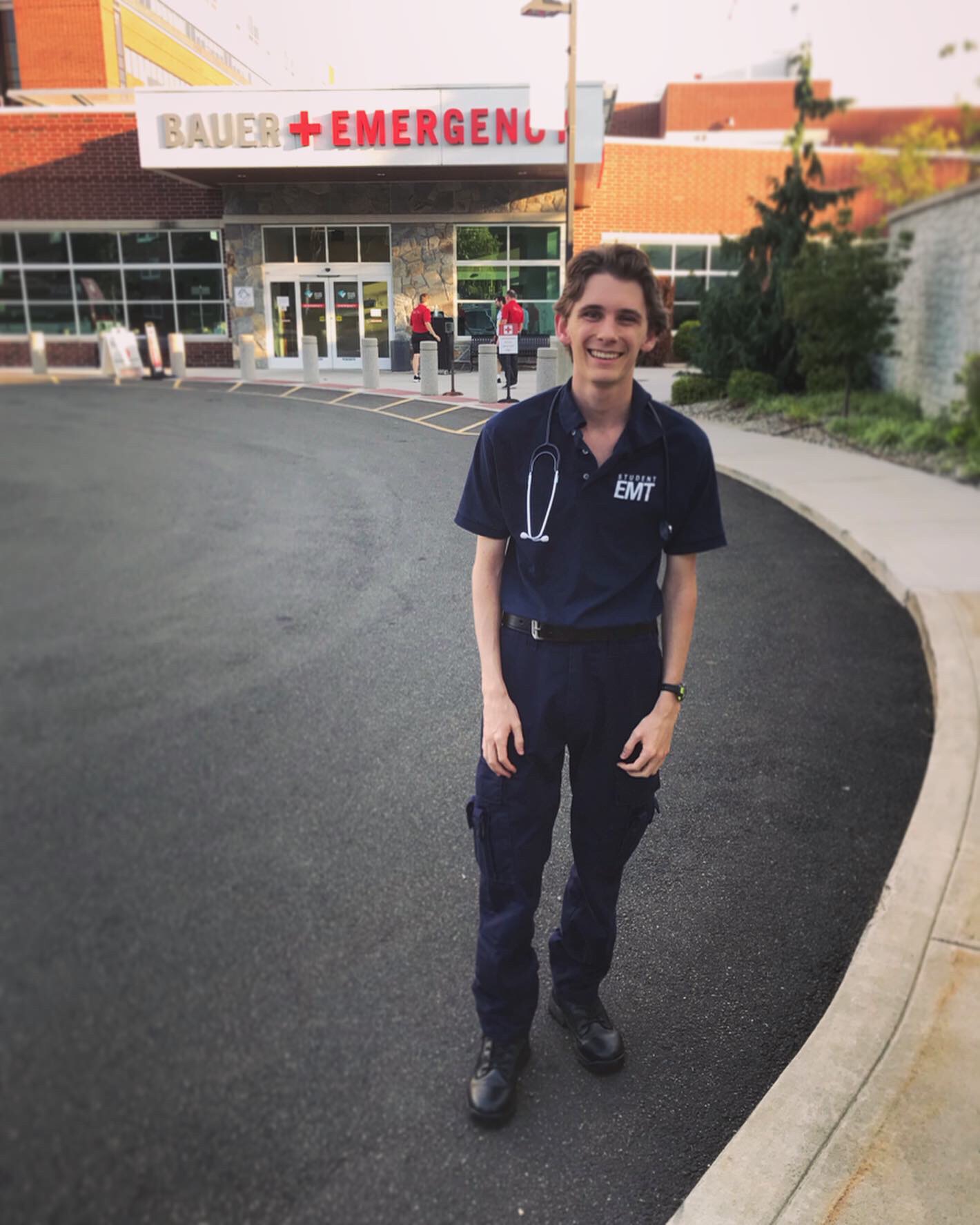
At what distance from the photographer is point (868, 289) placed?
14.3 metres

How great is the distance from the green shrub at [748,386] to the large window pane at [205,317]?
515 inches

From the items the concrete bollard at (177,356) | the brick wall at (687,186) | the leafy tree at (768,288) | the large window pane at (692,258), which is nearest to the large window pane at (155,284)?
the concrete bollard at (177,356)

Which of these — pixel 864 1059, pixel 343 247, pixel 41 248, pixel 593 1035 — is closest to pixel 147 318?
pixel 41 248

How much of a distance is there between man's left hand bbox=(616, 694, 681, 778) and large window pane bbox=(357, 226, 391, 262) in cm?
105

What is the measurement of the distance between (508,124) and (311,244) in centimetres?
45

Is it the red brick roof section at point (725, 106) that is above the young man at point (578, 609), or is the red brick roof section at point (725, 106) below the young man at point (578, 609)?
above

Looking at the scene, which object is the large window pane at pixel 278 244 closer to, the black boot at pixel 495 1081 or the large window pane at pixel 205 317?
the large window pane at pixel 205 317

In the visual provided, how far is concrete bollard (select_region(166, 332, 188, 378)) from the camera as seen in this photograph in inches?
56.0

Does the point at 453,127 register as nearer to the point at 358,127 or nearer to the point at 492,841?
the point at 358,127

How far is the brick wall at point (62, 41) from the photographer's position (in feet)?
3.65

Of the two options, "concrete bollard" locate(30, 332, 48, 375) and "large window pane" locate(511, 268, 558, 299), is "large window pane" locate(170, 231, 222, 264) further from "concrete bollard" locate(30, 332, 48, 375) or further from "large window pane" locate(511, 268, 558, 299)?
"concrete bollard" locate(30, 332, 48, 375)

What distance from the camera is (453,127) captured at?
1.83m

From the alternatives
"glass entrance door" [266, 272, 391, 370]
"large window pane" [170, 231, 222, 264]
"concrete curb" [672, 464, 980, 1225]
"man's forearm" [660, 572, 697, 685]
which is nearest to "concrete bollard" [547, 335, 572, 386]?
"glass entrance door" [266, 272, 391, 370]

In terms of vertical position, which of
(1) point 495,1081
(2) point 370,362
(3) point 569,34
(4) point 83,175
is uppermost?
(4) point 83,175
